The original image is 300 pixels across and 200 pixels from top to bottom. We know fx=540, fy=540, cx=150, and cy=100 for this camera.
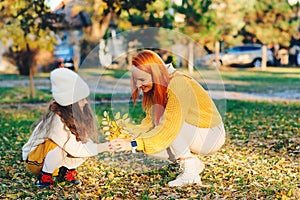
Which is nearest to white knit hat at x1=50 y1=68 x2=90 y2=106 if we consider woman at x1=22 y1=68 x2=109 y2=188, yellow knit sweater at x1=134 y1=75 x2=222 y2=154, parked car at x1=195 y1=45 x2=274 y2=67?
woman at x1=22 y1=68 x2=109 y2=188

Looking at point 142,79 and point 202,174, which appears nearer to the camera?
point 142,79

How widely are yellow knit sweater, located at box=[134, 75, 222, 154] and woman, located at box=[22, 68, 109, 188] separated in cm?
51

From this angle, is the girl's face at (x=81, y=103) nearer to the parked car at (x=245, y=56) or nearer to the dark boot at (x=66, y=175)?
the dark boot at (x=66, y=175)

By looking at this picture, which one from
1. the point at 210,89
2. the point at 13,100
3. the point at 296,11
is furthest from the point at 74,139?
the point at 296,11

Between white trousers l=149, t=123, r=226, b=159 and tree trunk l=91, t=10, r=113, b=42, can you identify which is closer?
white trousers l=149, t=123, r=226, b=159

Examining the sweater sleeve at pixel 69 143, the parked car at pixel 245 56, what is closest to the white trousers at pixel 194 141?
the sweater sleeve at pixel 69 143

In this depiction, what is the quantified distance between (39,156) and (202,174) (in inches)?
61.3

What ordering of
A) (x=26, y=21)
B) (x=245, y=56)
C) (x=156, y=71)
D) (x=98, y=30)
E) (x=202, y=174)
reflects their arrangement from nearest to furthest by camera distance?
1. (x=156, y=71)
2. (x=202, y=174)
3. (x=26, y=21)
4. (x=98, y=30)
5. (x=245, y=56)

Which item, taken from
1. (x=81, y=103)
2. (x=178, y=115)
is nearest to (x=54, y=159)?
(x=81, y=103)

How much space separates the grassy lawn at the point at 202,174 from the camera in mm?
4543

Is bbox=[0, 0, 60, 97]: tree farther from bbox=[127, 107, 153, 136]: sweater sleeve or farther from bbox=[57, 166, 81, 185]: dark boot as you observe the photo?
bbox=[127, 107, 153, 136]: sweater sleeve

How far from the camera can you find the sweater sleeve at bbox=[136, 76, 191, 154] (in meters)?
4.27

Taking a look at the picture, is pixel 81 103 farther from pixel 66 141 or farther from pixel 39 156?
pixel 39 156

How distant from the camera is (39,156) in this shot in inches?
187
